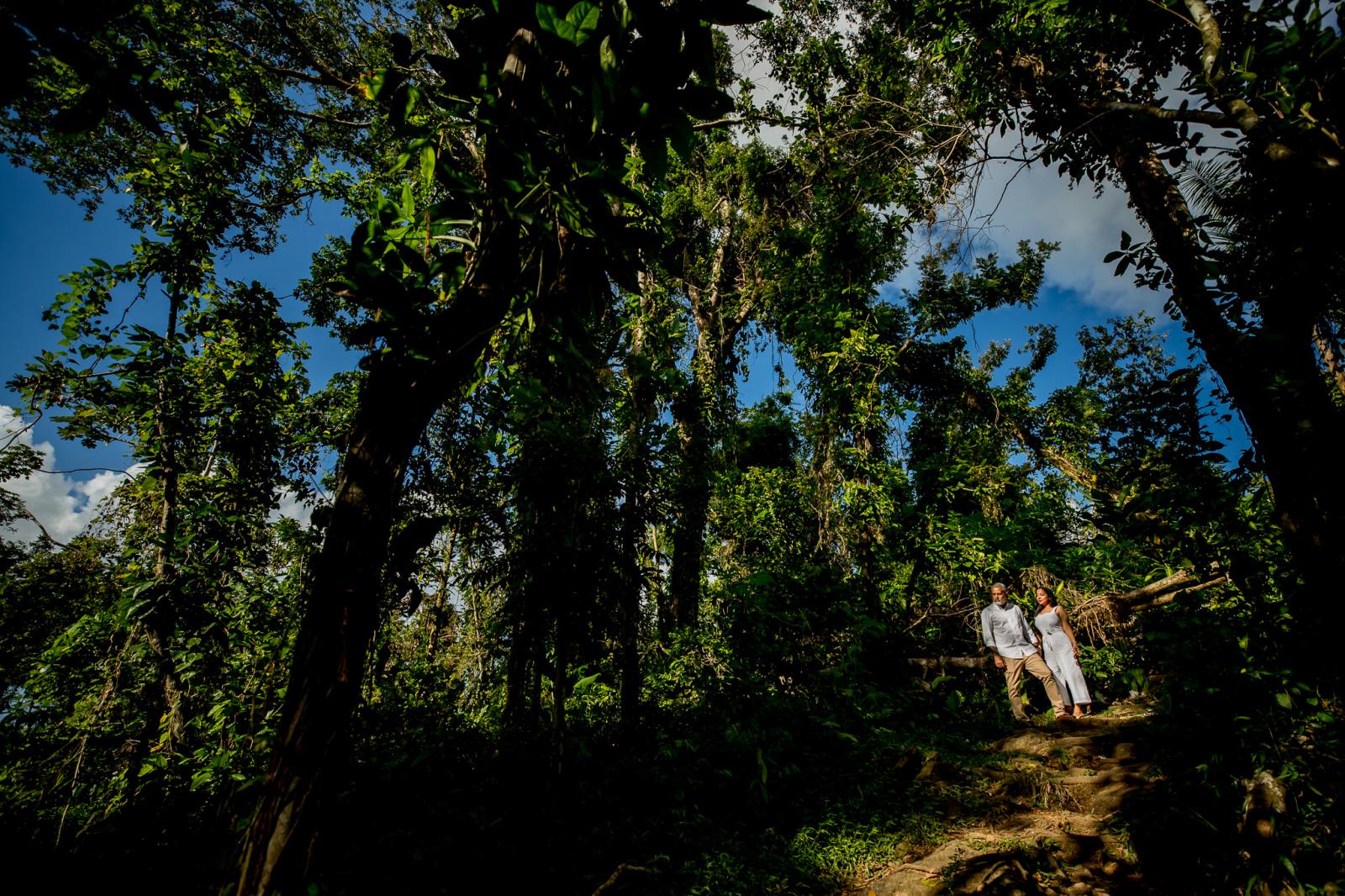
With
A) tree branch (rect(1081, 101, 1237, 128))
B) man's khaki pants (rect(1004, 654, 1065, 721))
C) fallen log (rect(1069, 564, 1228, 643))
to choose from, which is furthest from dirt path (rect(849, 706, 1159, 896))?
tree branch (rect(1081, 101, 1237, 128))

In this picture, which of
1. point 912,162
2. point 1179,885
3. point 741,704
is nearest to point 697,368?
point 912,162

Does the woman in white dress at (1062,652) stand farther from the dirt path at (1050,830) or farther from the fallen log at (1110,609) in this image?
the fallen log at (1110,609)

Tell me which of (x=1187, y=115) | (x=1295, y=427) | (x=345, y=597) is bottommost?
(x=345, y=597)

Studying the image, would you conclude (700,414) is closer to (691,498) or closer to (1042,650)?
(691,498)

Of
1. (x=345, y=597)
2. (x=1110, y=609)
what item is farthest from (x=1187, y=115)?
(x=1110, y=609)

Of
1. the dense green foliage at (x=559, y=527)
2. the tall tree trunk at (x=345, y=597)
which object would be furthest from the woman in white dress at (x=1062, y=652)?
the tall tree trunk at (x=345, y=597)

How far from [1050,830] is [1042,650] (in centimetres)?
339

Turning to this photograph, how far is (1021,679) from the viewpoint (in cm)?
591

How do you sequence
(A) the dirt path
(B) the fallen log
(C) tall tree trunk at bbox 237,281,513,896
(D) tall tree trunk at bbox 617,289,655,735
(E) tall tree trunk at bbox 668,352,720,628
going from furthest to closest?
(B) the fallen log < (E) tall tree trunk at bbox 668,352,720,628 < (D) tall tree trunk at bbox 617,289,655,735 < (A) the dirt path < (C) tall tree trunk at bbox 237,281,513,896

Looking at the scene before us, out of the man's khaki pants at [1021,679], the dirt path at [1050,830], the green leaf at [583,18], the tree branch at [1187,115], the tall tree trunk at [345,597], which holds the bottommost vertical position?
the dirt path at [1050,830]

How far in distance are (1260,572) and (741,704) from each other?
140 inches

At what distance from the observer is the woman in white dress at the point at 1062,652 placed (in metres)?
5.54

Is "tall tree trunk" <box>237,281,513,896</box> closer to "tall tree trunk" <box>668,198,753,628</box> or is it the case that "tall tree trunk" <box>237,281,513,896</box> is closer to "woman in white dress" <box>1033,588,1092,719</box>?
"tall tree trunk" <box>668,198,753,628</box>

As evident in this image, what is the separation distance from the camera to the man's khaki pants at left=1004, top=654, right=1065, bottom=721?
568 cm
